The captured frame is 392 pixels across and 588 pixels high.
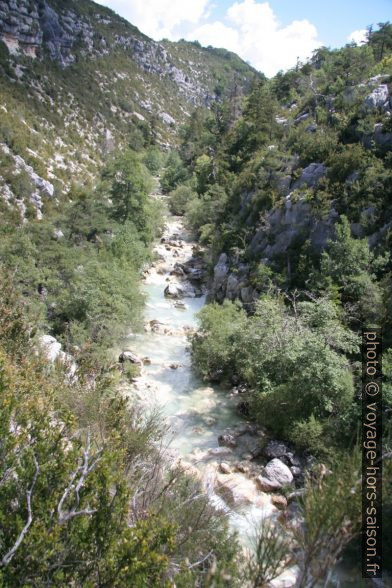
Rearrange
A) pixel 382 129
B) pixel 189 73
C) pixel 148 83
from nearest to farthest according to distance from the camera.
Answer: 1. pixel 382 129
2. pixel 148 83
3. pixel 189 73

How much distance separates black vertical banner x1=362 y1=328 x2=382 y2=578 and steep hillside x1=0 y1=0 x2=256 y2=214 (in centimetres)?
2510

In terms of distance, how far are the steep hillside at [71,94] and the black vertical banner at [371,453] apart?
988 inches

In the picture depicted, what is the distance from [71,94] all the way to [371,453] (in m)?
58.7

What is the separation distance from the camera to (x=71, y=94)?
2142 inches

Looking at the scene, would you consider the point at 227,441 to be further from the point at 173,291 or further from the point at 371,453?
the point at 173,291

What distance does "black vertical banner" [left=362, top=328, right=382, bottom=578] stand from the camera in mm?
6824

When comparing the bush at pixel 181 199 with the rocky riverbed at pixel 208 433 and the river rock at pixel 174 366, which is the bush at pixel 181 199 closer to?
the rocky riverbed at pixel 208 433

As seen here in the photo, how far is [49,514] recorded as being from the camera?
5.19 meters

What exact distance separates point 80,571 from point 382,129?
92.4 feet

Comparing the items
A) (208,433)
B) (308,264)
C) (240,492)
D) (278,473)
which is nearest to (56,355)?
(208,433)

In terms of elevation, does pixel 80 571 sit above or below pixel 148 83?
below

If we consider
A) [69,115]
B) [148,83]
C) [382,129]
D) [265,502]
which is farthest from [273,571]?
[148,83]

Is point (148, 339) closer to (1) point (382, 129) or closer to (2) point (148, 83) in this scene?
(1) point (382, 129)

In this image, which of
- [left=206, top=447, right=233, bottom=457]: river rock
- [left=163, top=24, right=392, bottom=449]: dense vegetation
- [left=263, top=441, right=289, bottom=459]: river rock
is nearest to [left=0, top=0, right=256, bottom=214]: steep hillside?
[left=163, top=24, right=392, bottom=449]: dense vegetation
